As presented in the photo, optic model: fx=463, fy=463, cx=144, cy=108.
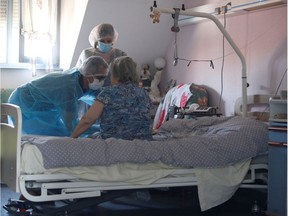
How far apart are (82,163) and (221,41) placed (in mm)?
2189

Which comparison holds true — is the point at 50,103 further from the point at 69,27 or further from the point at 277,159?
the point at 69,27

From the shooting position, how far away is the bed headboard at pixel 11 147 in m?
2.46

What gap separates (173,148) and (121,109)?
1.31 ft

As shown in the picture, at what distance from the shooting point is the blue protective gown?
10.5 feet

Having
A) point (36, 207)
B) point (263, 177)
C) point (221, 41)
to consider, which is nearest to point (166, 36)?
point (221, 41)

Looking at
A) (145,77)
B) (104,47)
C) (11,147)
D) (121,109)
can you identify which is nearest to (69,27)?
(145,77)

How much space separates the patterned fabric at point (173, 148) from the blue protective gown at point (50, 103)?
0.57 m

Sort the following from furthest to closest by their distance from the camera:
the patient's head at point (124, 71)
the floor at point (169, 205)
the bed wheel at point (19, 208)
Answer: the floor at point (169, 205) → the patient's head at point (124, 71) → the bed wheel at point (19, 208)

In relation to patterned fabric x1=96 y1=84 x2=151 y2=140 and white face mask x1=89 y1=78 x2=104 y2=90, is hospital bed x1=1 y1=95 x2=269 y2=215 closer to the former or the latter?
patterned fabric x1=96 y1=84 x2=151 y2=140

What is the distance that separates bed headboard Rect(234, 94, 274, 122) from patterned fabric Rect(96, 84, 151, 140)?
3.34 feet

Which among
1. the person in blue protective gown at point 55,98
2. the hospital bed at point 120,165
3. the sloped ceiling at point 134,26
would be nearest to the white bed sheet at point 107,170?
the hospital bed at point 120,165

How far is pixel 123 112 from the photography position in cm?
283

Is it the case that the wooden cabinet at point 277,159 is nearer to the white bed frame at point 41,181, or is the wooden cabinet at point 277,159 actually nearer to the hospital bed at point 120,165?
the hospital bed at point 120,165

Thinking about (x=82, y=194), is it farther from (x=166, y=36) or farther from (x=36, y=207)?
(x=166, y=36)
